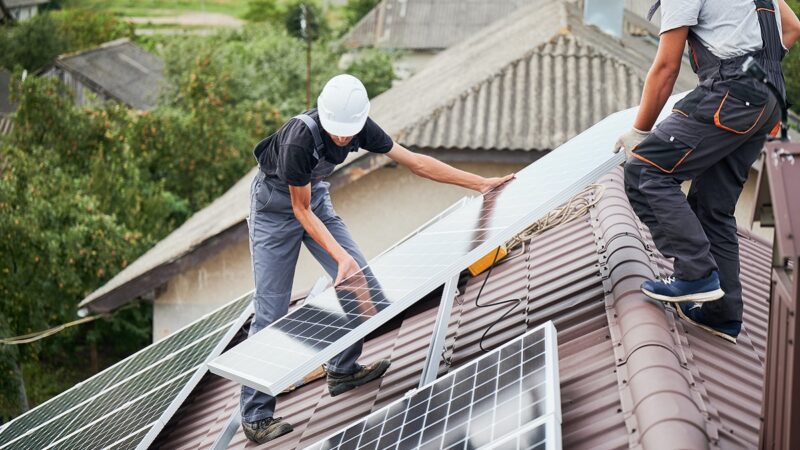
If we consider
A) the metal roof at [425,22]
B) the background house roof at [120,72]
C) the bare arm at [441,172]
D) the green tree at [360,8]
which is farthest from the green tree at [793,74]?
the green tree at [360,8]

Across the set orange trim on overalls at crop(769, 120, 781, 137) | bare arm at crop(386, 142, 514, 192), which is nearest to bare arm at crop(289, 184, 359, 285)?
bare arm at crop(386, 142, 514, 192)

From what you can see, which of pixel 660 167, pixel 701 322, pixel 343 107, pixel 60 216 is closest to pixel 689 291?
pixel 701 322

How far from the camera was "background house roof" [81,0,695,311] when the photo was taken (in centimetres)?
1478

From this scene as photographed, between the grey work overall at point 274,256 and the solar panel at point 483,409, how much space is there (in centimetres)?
174

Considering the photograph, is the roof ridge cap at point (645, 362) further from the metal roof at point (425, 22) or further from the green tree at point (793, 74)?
the metal roof at point (425, 22)

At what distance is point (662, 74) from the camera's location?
5.20 metres

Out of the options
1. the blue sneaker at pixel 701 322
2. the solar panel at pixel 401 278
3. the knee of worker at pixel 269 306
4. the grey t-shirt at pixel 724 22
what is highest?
the grey t-shirt at pixel 724 22

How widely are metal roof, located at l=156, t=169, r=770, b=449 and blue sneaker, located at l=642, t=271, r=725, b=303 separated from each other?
0.10m

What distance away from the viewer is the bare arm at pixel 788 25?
5.50 metres

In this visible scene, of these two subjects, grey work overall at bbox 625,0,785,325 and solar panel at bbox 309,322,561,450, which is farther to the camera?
grey work overall at bbox 625,0,785,325

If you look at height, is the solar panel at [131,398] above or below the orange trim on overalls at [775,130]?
below

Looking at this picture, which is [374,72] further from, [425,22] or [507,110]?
[507,110]

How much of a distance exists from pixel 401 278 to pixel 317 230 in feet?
3.33

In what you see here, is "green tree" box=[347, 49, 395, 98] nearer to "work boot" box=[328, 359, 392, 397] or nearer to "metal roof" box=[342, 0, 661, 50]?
"metal roof" box=[342, 0, 661, 50]
